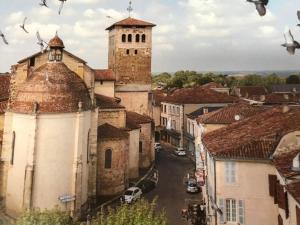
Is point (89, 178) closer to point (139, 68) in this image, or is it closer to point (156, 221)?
point (156, 221)

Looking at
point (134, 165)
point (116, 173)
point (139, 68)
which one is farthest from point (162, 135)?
point (116, 173)

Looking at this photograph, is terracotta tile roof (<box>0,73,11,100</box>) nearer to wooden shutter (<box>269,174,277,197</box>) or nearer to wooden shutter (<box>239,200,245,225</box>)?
wooden shutter (<box>239,200,245,225</box>)

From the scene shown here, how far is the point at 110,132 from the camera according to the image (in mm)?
37188

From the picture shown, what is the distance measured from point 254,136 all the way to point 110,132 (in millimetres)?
16887

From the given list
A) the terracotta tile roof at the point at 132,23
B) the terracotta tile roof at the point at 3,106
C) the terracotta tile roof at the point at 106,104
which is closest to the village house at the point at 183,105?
the terracotta tile roof at the point at 132,23

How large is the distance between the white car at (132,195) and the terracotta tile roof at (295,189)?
19.8m

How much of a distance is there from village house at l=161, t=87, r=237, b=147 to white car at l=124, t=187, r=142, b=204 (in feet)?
90.6

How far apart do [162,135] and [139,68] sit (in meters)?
24.2

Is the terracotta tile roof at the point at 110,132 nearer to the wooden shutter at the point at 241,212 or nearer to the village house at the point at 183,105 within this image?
the wooden shutter at the point at 241,212

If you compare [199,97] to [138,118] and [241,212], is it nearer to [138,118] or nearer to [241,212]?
[138,118]

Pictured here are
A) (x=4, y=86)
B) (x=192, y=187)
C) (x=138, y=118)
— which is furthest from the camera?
(x=138, y=118)

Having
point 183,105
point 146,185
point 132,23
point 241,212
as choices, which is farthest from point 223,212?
point 183,105

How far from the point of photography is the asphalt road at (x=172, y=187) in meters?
32.2

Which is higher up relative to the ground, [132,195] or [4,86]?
[4,86]
